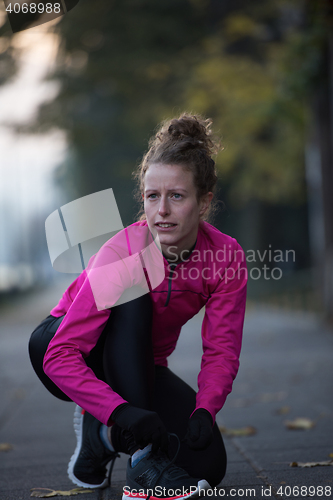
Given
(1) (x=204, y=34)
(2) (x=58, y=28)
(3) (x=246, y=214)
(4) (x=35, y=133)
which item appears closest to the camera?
(2) (x=58, y=28)

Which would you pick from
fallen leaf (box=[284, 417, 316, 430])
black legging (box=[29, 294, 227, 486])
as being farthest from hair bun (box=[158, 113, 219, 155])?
fallen leaf (box=[284, 417, 316, 430])

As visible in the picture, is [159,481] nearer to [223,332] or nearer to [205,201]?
[223,332]

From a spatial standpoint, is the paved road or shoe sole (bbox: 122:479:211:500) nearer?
shoe sole (bbox: 122:479:211:500)

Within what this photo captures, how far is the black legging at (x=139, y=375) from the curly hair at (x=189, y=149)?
55cm

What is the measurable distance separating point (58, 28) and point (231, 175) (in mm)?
5722

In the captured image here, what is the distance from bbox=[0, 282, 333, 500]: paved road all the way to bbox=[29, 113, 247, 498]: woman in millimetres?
319

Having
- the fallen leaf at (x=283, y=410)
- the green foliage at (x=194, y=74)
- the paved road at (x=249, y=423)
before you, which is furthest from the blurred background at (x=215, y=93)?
the fallen leaf at (x=283, y=410)

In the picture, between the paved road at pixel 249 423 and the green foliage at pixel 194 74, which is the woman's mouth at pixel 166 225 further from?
the green foliage at pixel 194 74

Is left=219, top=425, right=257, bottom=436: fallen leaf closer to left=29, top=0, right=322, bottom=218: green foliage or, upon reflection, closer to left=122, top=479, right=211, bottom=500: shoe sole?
left=122, top=479, right=211, bottom=500: shoe sole

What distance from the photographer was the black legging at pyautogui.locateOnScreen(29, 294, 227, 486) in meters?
2.18

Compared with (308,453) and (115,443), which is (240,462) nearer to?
(308,453)

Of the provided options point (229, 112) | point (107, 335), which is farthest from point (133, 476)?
point (229, 112)

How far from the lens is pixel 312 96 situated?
34.1ft

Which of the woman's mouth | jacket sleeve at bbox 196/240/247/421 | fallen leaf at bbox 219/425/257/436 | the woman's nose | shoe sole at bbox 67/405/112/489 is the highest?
the woman's nose
